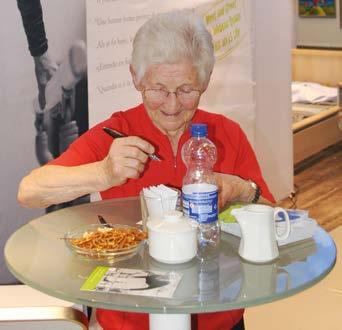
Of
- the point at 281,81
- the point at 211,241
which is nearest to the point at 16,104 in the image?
the point at 211,241

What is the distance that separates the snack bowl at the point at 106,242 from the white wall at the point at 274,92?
10.0 ft

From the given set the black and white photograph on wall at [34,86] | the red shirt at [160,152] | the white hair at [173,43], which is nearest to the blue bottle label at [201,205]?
the red shirt at [160,152]

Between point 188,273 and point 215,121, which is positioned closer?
point 188,273

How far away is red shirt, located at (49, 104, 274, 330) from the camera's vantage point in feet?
7.11

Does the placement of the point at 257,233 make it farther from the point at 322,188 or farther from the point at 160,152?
the point at 322,188

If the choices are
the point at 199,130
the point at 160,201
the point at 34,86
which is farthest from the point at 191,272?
the point at 34,86

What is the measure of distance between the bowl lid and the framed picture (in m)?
7.06

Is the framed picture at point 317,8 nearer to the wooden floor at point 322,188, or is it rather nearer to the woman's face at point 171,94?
the wooden floor at point 322,188

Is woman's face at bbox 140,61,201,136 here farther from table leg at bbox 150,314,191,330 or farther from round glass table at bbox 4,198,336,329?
table leg at bbox 150,314,191,330

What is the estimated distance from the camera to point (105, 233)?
1.84 m

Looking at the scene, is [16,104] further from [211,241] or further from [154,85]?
[211,241]

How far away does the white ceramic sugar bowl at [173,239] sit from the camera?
5.42 ft

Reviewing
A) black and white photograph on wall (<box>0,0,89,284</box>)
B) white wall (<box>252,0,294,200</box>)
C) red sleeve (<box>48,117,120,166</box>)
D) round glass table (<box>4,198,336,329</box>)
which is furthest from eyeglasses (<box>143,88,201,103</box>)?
white wall (<box>252,0,294,200</box>)

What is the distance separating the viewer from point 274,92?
16.5 feet
